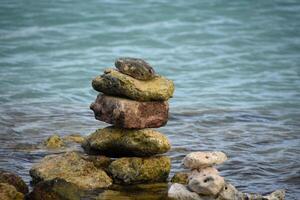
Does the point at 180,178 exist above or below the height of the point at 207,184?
below

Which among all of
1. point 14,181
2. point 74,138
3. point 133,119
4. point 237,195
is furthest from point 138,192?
point 74,138

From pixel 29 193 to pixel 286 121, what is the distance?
31.7ft

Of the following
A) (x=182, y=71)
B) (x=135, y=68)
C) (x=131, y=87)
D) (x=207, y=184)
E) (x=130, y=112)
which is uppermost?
(x=135, y=68)

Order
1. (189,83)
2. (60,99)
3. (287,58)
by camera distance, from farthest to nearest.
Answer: (287,58) → (189,83) → (60,99)

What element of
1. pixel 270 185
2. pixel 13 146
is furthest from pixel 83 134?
pixel 270 185

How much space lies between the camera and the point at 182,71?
26.9 m

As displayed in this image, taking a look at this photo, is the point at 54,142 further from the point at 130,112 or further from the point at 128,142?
the point at 130,112

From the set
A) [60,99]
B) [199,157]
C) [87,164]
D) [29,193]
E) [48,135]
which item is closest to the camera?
[29,193]

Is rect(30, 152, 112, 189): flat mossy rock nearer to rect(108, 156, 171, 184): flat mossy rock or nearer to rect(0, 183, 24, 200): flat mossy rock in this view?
rect(108, 156, 171, 184): flat mossy rock

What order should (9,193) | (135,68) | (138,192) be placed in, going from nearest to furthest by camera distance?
(9,193) < (138,192) < (135,68)

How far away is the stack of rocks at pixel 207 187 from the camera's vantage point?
1144cm

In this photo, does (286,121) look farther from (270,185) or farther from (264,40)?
(264,40)

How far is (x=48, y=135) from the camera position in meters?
16.2

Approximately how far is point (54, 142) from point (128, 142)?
8.88ft
